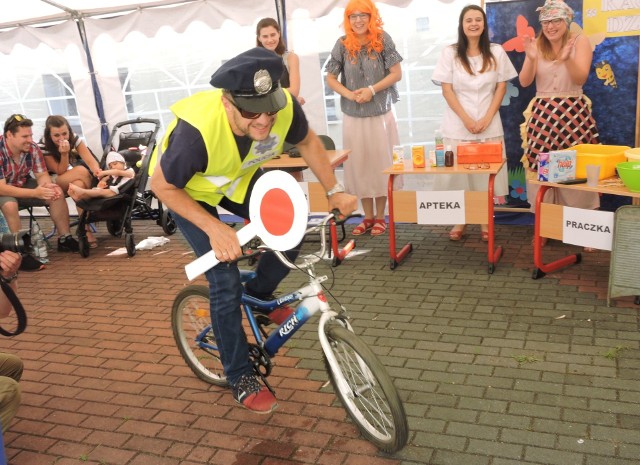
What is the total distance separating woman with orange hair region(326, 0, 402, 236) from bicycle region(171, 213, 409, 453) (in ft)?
10.3

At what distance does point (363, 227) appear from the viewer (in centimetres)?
676

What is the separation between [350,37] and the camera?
20.3ft

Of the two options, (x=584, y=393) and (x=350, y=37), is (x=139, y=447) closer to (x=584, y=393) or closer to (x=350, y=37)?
(x=584, y=393)

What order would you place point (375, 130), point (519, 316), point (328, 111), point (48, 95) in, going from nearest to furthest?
point (519, 316) < point (375, 130) < point (328, 111) < point (48, 95)

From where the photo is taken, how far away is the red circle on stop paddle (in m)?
2.75

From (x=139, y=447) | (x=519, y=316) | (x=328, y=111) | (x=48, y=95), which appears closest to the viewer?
(x=139, y=447)

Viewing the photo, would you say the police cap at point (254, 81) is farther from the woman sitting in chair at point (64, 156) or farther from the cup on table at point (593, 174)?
the woman sitting in chair at point (64, 156)

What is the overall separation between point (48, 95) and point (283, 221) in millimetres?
6784

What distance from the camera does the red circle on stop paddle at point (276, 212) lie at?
9.03 feet

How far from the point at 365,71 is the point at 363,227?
152 centimetres

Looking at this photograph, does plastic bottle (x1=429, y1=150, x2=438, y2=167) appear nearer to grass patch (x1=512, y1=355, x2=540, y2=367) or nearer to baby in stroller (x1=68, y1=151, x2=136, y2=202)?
grass patch (x1=512, y1=355, x2=540, y2=367)

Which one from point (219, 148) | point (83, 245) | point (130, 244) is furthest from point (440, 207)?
point (83, 245)

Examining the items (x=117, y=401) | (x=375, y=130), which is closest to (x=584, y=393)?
(x=117, y=401)

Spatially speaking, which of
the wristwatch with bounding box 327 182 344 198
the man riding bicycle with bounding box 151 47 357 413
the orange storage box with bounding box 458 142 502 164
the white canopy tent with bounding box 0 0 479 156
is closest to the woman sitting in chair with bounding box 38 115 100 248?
the white canopy tent with bounding box 0 0 479 156
